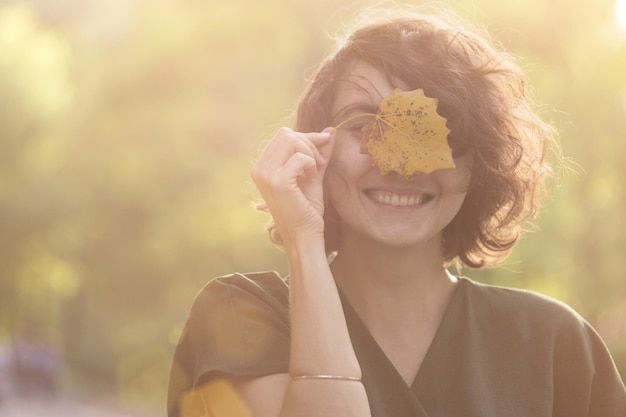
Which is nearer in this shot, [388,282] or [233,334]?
[233,334]

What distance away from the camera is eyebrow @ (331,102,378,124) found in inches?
120

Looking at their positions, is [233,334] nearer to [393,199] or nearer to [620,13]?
[393,199]

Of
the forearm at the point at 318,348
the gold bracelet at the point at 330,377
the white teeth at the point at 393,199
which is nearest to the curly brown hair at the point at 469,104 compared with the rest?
the white teeth at the point at 393,199

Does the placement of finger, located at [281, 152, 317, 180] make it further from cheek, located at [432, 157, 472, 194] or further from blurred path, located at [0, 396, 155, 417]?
blurred path, located at [0, 396, 155, 417]

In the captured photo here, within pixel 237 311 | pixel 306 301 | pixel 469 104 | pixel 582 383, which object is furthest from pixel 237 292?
pixel 582 383

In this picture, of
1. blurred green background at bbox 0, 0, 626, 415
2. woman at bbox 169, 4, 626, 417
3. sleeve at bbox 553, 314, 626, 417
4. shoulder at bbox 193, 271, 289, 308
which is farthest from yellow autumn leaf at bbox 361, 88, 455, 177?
blurred green background at bbox 0, 0, 626, 415

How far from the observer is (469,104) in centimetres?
314

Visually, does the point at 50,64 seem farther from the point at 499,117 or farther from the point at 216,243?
the point at 499,117

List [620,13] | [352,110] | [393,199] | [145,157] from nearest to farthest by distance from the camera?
[393,199] → [352,110] → [620,13] → [145,157]

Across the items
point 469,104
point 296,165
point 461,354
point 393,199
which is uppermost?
point 469,104

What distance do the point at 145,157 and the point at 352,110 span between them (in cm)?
2308

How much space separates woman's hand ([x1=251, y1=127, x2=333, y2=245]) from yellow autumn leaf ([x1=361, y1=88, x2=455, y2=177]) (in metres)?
0.19

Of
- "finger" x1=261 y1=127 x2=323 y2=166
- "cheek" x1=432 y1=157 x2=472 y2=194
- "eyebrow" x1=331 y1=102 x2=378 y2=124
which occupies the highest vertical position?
"eyebrow" x1=331 y1=102 x2=378 y2=124

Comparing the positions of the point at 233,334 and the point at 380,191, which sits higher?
the point at 380,191
